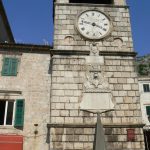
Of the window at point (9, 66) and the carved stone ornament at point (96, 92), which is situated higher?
the window at point (9, 66)

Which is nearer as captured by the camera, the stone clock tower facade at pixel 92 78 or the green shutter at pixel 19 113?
the stone clock tower facade at pixel 92 78

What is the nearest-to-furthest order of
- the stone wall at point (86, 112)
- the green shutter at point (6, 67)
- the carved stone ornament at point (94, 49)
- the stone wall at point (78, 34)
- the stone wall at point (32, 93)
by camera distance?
the stone wall at point (86, 112)
the stone wall at point (32, 93)
the carved stone ornament at point (94, 49)
the stone wall at point (78, 34)
the green shutter at point (6, 67)

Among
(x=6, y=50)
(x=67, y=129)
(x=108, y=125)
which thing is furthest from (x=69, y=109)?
(x=6, y=50)

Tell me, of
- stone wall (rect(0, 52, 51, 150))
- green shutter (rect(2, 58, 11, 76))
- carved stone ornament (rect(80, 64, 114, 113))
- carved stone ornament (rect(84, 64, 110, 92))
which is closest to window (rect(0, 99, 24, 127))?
stone wall (rect(0, 52, 51, 150))

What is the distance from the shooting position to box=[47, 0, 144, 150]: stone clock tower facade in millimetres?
13156

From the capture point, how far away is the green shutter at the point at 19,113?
14.4 metres

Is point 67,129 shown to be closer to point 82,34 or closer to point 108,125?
point 108,125

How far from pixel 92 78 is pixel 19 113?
166 inches

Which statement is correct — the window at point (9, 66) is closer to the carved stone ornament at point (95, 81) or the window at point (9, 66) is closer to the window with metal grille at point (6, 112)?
the window with metal grille at point (6, 112)

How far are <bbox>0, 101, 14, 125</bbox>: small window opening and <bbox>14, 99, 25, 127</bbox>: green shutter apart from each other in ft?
1.26

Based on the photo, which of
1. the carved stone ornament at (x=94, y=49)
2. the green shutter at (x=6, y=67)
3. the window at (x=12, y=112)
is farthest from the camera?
the green shutter at (x=6, y=67)

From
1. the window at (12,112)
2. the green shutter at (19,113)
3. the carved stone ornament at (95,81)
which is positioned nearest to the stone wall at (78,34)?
the carved stone ornament at (95,81)

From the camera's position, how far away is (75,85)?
46.7ft

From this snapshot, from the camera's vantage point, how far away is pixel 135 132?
13.3 meters
